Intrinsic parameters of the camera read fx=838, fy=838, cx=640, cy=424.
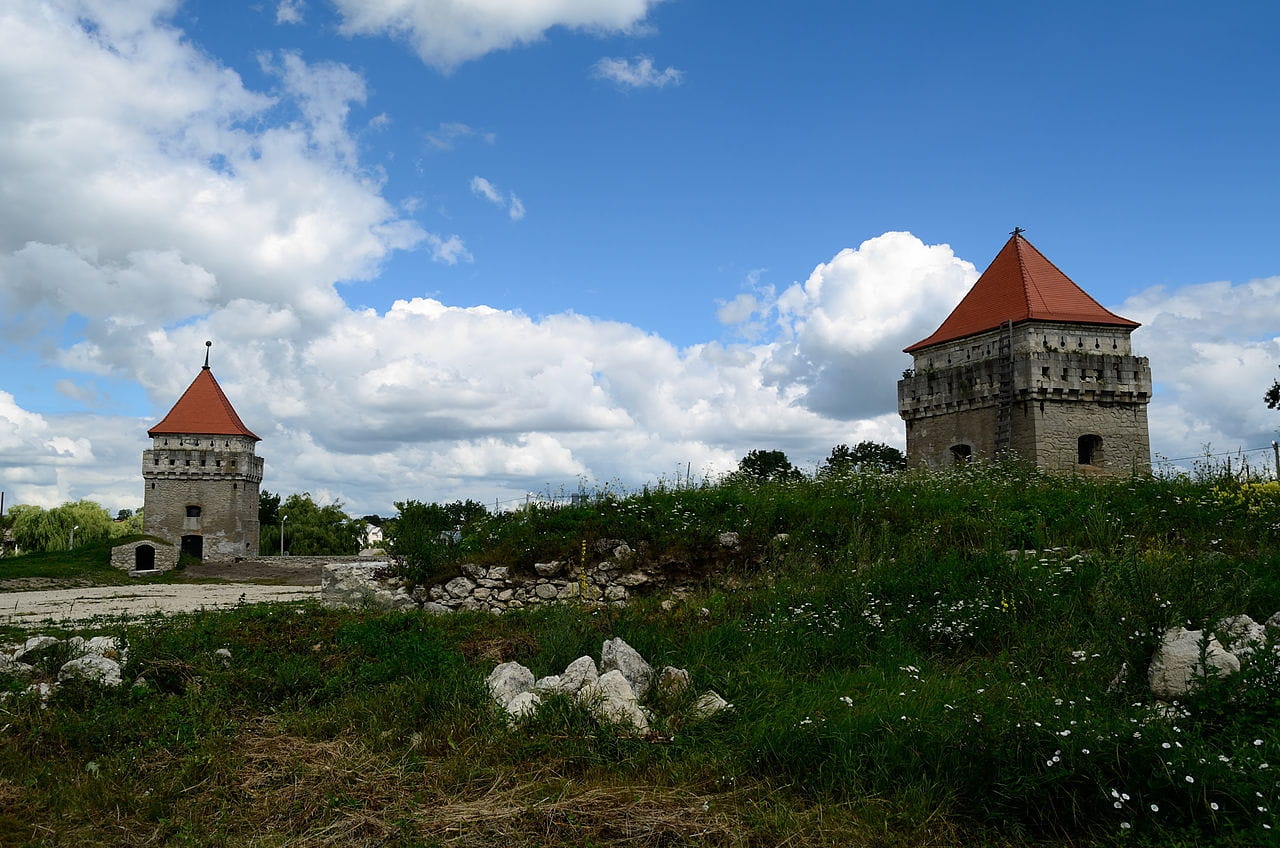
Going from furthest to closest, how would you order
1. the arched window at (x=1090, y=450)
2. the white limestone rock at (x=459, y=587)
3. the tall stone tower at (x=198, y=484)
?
the tall stone tower at (x=198, y=484), the arched window at (x=1090, y=450), the white limestone rock at (x=459, y=587)

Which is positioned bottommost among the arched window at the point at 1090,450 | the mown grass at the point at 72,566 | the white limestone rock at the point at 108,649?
the mown grass at the point at 72,566

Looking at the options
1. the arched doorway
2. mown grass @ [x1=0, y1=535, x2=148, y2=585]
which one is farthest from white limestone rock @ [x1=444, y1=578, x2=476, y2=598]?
the arched doorway

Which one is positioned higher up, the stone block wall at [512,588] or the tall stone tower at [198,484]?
Result: the tall stone tower at [198,484]

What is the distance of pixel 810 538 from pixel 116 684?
7.57 metres

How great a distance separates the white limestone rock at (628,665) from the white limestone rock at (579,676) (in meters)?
0.12

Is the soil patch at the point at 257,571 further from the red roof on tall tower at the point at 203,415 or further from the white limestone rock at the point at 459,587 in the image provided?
the white limestone rock at the point at 459,587

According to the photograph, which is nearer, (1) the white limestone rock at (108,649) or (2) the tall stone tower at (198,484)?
(1) the white limestone rock at (108,649)

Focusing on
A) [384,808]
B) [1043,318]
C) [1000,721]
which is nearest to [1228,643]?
[1000,721]

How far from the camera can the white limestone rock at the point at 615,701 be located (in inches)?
201

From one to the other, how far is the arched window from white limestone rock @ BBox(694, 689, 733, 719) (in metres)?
20.0

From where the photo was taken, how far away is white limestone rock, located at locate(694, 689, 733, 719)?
5.28m

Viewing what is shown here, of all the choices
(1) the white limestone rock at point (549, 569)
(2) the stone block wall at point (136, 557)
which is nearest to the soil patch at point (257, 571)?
(2) the stone block wall at point (136, 557)

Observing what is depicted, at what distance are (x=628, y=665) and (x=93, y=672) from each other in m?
4.01

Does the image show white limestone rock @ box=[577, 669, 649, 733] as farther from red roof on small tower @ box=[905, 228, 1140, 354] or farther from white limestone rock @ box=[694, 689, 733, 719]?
red roof on small tower @ box=[905, 228, 1140, 354]
